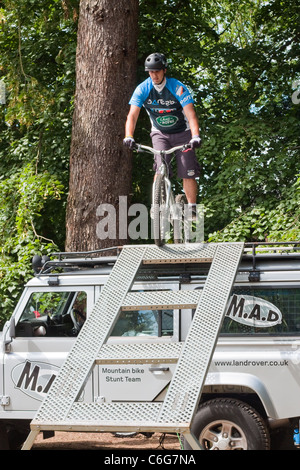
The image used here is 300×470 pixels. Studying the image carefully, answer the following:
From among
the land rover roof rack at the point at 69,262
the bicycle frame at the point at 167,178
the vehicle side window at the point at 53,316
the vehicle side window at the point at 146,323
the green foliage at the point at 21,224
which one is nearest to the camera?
the vehicle side window at the point at 146,323

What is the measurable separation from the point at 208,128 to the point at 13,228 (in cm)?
388

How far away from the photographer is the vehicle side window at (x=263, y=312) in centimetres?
735

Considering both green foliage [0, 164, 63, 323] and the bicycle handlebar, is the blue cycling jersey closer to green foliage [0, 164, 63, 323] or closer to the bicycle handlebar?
the bicycle handlebar

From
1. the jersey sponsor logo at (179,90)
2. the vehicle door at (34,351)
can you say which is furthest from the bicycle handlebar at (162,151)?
the vehicle door at (34,351)

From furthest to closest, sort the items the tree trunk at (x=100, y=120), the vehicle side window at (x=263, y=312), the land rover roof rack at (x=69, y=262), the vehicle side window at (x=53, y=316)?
the tree trunk at (x=100, y=120), the vehicle side window at (x=53, y=316), the land rover roof rack at (x=69, y=262), the vehicle side window at (x=263, y=312)

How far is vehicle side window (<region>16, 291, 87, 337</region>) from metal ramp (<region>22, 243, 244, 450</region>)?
4.37 ft

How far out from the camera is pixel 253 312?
7453mm

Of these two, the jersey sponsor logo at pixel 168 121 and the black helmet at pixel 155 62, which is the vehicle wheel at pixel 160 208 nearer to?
the jersey sponsor logo at pixel 168 121

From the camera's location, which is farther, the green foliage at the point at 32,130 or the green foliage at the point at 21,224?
the green foliage at the point at 32,130

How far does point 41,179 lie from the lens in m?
13.9

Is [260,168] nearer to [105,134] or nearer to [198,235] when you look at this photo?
[198,235]

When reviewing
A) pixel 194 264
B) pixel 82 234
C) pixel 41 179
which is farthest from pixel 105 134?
pixel 194 264

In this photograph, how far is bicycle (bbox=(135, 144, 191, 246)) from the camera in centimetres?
841

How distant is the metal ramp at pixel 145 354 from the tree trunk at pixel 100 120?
419 centimetres
